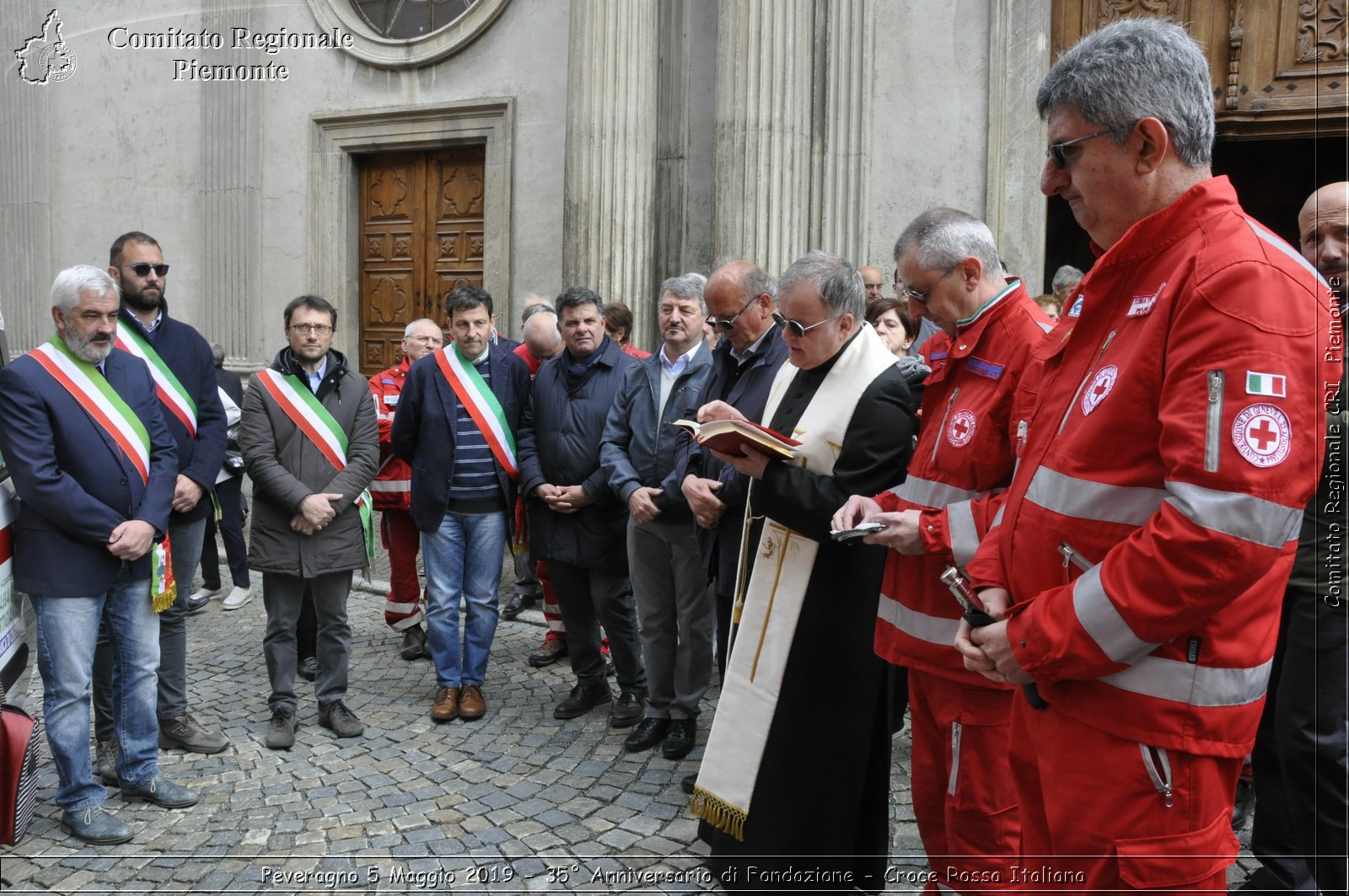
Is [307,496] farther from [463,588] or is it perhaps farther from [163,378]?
[463,588]

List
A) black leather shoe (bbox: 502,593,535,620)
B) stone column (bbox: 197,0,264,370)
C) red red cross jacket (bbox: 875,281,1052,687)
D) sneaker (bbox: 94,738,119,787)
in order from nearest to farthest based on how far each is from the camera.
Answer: red red cross jacket (bbox: 875,281,1052,687) → sneaker (bbox: 94,738,119,787) → black leather shoe (bbox: 502,593,535,620) → stone column (bbox: 197,0,264,370)

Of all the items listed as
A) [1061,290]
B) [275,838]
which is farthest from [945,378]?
[1061,290]

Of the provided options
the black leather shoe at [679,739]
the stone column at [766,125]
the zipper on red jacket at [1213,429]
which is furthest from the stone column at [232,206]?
the zipper on red jacket at [1213,429]

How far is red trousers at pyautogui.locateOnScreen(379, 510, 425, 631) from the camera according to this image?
255 inches

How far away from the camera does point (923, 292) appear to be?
3.22 meters

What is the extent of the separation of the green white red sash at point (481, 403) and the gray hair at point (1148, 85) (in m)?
3.99

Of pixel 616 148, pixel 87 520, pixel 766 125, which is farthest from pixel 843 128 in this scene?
pixel 87 520

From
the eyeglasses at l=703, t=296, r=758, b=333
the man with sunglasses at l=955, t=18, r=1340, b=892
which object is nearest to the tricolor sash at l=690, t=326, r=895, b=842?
the eyeglasses at l=703, t=296, r=758, b=333

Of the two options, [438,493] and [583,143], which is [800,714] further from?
[583,143]

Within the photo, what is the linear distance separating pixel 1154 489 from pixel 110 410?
151 inches

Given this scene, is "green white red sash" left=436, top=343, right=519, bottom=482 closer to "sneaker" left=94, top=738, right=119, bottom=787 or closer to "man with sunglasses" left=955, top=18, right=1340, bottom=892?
"sneaker" left=94, top=738, right=119, bottom=787

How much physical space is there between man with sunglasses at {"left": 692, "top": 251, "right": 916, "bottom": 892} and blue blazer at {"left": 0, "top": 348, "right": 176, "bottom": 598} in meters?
2.43

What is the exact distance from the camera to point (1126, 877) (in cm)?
180

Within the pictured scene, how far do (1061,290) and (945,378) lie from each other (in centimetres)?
430
